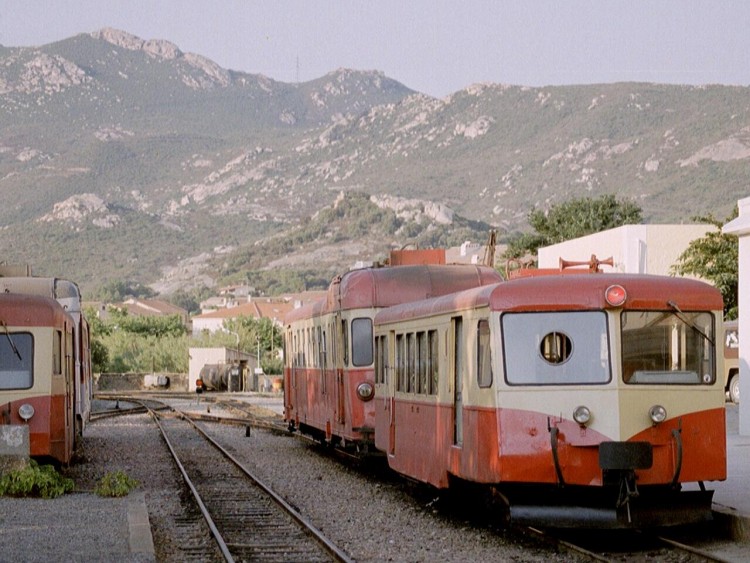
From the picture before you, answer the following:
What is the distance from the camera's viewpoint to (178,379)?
105438 millimetres

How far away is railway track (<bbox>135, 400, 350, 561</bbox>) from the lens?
13.8 m

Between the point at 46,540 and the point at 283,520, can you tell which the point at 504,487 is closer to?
the point at 283,520

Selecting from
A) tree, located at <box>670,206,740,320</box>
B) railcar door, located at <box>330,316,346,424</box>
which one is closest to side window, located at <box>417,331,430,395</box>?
railcar door, located at <box>330,316,346,424</box>

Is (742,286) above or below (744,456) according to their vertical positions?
above

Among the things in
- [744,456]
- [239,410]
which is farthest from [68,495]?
[239,410]

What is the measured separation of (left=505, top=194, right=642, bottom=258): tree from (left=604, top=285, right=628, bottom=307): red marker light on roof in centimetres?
7235

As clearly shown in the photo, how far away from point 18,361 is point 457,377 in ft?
22.0

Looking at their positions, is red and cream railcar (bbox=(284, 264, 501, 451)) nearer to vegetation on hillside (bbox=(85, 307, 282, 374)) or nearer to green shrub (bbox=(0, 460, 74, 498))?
green shrub (bbox=(0, 460, 74, 498))

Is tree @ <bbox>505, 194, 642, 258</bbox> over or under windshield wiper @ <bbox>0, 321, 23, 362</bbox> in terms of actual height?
over

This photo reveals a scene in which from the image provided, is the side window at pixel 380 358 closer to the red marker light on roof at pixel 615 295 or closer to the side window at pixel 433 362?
the side window at pixel 433 362

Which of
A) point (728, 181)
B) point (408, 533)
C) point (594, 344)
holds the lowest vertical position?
point (408, 533)

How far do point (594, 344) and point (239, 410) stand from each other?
3900cm

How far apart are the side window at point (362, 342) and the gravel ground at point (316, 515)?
5.94ft

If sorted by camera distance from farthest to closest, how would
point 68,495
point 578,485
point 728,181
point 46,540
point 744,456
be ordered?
point 728,181 → point 744,456 → point 68,495 → point 46,540 → point 578,485
